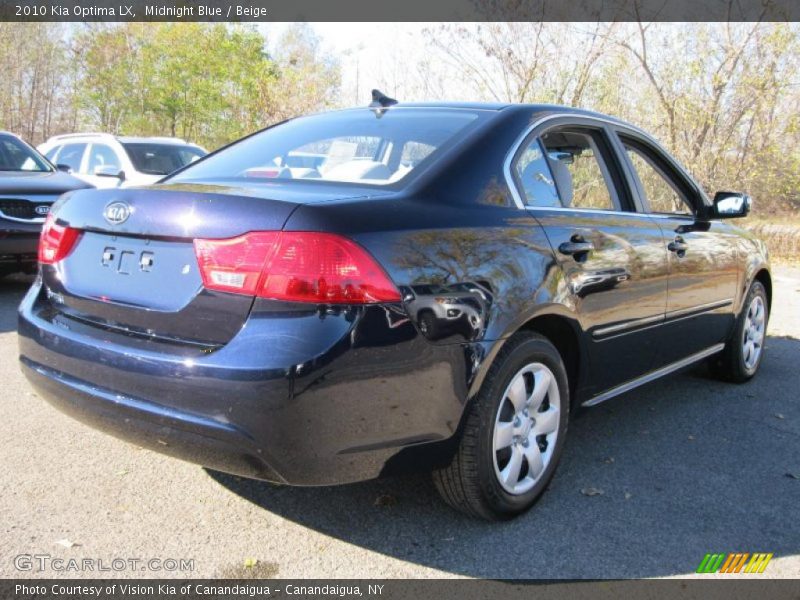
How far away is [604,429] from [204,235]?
2.66 meters

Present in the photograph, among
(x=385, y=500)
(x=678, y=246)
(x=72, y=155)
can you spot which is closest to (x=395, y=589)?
(x=385, y=500)

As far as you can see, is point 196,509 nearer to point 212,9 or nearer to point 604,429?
point 604,429

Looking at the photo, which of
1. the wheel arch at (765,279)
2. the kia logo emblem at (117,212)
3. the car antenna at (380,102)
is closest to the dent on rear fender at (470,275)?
the kia logo emblem at (117,212)

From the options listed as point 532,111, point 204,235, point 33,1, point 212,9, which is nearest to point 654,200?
point 532,111

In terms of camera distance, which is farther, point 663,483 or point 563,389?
point 663,483

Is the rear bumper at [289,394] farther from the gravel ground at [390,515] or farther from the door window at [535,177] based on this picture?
the door window at [535,177]

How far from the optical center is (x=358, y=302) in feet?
7.16

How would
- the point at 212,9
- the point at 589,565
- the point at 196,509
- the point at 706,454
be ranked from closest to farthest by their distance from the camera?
the point at 589,565, the point at 196,509, the point at 706,454, the point at 212,9

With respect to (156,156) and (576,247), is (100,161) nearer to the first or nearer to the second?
(156,156)

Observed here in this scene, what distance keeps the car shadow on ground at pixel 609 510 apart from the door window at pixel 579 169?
1256mm

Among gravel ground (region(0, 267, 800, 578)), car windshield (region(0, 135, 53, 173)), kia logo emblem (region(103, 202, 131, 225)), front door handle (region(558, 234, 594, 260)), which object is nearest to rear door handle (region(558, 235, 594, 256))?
front door handle (region(558, 234, 594, 260))

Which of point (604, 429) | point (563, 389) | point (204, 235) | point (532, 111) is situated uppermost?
point (532, 111)

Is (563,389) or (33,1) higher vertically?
(33,1)

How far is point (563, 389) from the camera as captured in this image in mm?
3066
